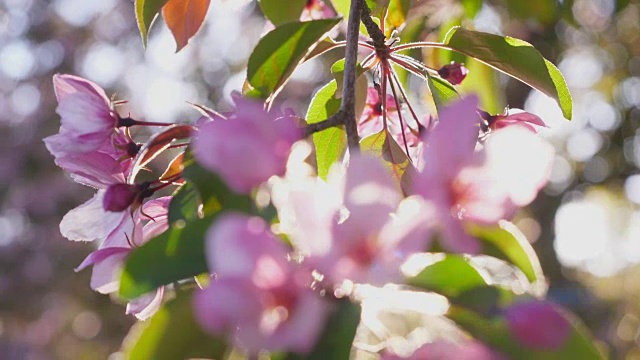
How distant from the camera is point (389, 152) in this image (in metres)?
0.92

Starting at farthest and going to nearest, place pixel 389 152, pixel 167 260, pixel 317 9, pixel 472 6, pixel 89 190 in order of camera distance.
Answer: pixel 89 190
pixel 472 6
pixel 317 9
pixel 389 152
pixel 167 260

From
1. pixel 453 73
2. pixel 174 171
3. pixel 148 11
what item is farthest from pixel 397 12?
pixel 174 171

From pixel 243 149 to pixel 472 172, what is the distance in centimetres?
15

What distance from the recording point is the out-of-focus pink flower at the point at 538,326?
520mm

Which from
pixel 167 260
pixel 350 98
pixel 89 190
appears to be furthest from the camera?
pixel 89 190

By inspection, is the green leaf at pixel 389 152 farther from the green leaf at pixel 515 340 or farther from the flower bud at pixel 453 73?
the green leaf at pixel 515 340

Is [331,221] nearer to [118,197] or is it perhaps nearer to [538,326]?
[538,326]

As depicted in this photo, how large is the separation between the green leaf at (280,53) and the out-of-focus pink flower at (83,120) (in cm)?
15

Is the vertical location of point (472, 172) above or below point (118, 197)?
above

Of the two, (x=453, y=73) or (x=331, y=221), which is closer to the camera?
(x=331, y=221)

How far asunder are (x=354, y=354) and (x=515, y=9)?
1.08m

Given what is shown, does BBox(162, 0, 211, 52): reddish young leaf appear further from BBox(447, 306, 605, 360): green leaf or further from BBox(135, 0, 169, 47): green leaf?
BBox(447, 306, 605, 360): green leaf

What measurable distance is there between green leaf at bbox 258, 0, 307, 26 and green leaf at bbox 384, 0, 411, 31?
128mm

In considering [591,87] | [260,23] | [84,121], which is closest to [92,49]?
→ [260,23]
